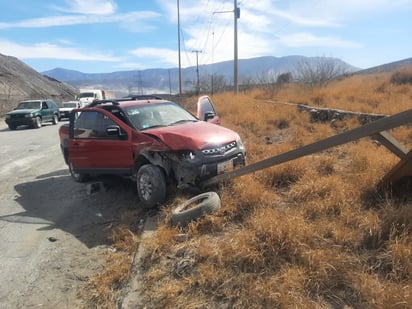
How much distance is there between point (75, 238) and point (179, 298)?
274 centimetres

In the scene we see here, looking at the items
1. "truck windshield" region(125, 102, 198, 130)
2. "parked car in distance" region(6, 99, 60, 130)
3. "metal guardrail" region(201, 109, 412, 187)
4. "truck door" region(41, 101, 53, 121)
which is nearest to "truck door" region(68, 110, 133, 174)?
"truck windshield" region(125, 102, 198, 130)

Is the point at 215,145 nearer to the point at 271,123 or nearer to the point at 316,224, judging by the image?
the point at 316,224

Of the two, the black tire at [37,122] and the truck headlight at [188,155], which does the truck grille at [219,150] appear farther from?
the black tire at [37,122]

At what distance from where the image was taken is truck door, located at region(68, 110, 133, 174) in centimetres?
686

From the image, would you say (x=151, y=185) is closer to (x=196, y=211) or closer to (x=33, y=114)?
(x=196, y=211)

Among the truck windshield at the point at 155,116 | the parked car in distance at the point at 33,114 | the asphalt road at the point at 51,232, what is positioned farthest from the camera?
the parked car in distance at the point at 33,114

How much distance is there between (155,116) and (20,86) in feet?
177

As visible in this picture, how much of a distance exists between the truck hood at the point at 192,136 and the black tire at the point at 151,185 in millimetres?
476

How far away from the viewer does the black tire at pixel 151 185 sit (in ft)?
19.9

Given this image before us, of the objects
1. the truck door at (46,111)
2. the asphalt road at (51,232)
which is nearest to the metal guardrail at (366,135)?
the asphalt road at (51,232)

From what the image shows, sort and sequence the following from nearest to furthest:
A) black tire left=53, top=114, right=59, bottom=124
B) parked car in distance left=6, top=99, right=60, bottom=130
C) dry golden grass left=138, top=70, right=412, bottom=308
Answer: dry golden grass left=138, top=70, right=412, bottom=308 < parked car in distance left=6, top=99, right=60, bottom=130 < black tire left=53, top=114, right=59, bottom=124

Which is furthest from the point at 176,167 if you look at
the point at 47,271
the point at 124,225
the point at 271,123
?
the point at 271,123

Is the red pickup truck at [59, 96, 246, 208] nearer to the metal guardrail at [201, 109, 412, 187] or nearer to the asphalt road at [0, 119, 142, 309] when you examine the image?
the asphalt road at [0, 119, 142, 309]

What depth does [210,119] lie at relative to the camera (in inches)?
333
